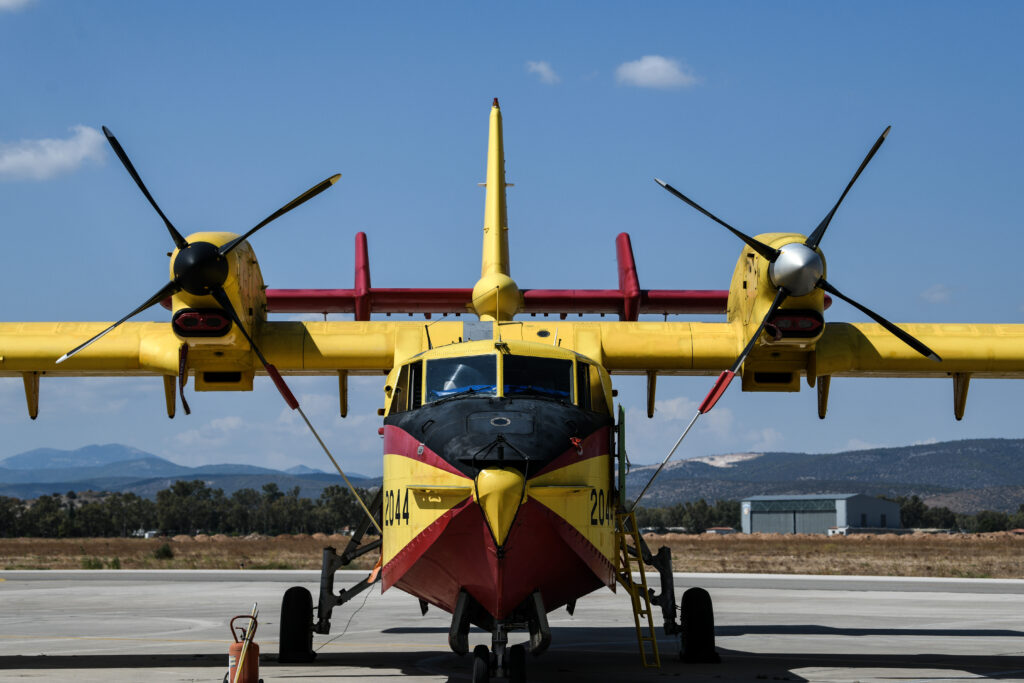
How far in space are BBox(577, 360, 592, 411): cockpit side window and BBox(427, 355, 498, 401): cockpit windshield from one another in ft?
3.14

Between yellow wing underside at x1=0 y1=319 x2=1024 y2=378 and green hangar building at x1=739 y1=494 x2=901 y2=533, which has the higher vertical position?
yellow wing underside at x1=0 y1=319 x2=1024 y2=378

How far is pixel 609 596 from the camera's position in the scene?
27812 millimetres

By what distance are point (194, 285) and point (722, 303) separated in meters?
7.49

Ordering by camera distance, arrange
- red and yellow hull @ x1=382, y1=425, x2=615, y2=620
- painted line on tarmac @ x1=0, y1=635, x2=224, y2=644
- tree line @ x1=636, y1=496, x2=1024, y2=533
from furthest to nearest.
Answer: tree line @ x1=636, y1=496, x2=1024, y2=533 → painted line on tarmac @ x1=0, y1=635, x2=224, y2=644 → red and yellow hull @ x1=382, y1=425, x2=615, y2=620

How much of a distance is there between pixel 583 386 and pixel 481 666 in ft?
9.86

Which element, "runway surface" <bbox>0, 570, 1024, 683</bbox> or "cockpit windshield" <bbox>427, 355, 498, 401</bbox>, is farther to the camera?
"runway surface" <bbox>0, 570, 1024, 683</bbox>

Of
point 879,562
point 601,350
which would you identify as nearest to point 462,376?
point 601,350

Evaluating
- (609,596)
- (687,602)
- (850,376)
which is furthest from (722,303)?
(609,596)

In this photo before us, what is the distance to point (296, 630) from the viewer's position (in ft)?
44.9

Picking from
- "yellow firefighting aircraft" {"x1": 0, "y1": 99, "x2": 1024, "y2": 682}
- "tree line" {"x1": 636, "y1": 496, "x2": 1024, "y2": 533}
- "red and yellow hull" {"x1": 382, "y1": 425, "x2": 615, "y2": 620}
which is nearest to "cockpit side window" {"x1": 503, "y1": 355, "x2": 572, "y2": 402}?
"yellow firefighting aircraft" {"x1": 0, "y1": 99, "x2": 1024, "y2": 682}

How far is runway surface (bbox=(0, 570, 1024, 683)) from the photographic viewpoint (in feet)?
41.0

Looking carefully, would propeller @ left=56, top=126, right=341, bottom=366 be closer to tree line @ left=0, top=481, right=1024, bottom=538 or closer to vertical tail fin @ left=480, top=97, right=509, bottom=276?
vertical tail fin @ left=480, top=97, right=509, bottom=276

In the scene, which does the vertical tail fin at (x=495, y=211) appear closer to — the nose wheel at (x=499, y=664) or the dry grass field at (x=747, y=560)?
the nose wheel at (x=499, y=664)

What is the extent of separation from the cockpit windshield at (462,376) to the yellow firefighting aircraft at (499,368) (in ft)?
0.07
